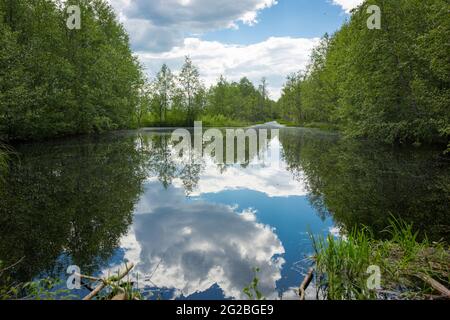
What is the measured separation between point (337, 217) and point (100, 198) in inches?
253

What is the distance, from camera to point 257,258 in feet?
17.2

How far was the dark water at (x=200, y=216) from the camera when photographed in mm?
4730

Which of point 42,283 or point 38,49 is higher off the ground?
point 38,49

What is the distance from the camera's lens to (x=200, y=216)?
7.79 m

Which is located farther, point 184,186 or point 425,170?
point 425,170

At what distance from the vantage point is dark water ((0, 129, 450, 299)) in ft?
15.5

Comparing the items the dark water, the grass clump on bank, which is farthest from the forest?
the grass clump on bank

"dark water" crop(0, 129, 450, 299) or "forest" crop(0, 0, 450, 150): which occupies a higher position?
"forest" crop(0, 0, 450, 150)

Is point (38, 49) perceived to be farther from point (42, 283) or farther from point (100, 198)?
point (42, 283)

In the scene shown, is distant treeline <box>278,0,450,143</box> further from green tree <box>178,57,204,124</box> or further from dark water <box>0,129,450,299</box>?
green tree <box>178,57,204,124</box>

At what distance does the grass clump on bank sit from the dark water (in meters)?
0.53

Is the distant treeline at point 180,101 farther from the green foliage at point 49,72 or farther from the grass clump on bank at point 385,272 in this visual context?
the grass clump on bank at point 385,272

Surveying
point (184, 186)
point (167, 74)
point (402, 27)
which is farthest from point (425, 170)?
point (167, 74)

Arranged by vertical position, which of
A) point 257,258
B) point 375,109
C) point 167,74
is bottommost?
point 257,258
